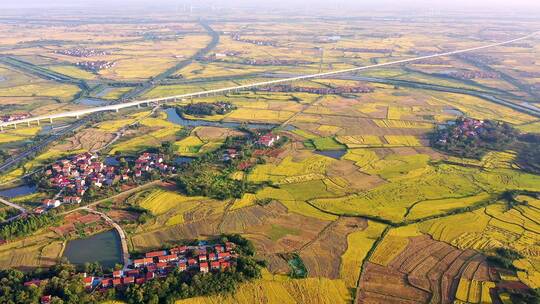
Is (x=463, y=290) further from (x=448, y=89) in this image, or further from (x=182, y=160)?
(x=448, y=89)

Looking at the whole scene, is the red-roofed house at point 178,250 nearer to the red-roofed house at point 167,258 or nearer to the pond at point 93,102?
the red-roofed house at point 167,258

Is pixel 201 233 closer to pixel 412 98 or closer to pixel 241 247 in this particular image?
pixel 241 247

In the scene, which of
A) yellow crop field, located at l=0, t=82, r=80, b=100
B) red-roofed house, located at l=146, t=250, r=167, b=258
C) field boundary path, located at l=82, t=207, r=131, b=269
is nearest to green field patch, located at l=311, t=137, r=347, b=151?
field boundary path, located at l=82, t=207, r=131, b=269

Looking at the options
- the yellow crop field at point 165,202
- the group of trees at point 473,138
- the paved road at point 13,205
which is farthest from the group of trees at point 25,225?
the group of trees at point 473,138

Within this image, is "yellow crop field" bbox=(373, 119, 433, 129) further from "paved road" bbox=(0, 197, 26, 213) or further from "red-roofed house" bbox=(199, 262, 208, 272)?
"paved road" bbox=(0, 197, 26, 213)

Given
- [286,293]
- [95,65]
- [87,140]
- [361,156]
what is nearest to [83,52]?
[95,65]
